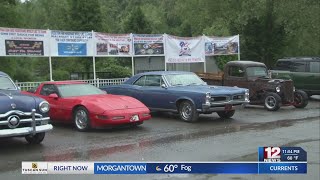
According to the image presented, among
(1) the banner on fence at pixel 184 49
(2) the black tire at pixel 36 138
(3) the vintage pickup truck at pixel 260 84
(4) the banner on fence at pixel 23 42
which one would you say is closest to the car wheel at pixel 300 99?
(3) the vintage pickup truck at pixel 260 84

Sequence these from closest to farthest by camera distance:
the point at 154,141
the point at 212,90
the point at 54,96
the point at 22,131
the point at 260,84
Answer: the point at 22,131 < the point at 154,141 < the point at 54,96 < the point at 212,90 < the point at 260,84

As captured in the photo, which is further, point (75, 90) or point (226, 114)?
point (226, 114)

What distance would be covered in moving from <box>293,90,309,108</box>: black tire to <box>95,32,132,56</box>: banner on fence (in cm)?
683

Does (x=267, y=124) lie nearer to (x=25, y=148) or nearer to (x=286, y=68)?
(x=25, y=148)

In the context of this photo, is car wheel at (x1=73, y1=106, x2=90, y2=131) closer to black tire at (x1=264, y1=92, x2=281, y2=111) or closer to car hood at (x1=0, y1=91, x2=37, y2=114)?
car hood at (x1=0, y1=91, x2=37, y2=114)

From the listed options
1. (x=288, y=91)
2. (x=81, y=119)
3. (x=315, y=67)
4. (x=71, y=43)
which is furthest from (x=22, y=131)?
(x=315, y=67)

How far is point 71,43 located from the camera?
56.0 ft

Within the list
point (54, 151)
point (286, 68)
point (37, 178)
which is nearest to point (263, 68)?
point (286, 68)

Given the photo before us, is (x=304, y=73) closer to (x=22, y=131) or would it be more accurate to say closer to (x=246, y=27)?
(x=246, y=27)

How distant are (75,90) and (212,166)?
9.20 m

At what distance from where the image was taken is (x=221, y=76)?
19.0m

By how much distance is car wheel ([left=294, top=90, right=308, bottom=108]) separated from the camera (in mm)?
18625

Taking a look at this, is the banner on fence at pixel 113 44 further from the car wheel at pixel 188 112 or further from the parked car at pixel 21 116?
the parked car at pixel 21 116

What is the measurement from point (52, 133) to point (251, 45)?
66.5 feet
